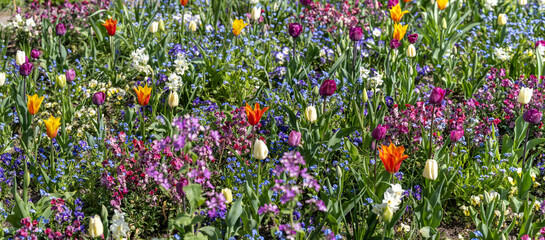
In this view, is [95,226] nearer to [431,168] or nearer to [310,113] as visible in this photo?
[310,113]

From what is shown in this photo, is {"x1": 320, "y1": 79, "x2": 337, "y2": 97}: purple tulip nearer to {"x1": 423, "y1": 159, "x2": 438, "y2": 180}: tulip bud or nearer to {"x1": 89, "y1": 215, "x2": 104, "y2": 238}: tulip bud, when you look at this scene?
{"x1": 423, "y1": 159, "x2": 438, "y2": 180}: tulip bud

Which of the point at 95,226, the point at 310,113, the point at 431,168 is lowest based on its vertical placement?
the point at 95,226

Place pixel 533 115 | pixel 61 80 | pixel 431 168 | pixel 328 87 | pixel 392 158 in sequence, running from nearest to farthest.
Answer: pixel 392 158 → pixel 431 168 → pixel 533 115 → pixel 328 87 → pixel 61 80

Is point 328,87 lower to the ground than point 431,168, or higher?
higher

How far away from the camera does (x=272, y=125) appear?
386cm

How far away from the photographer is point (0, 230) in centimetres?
307

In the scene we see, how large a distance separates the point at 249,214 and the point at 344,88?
5.18 feet

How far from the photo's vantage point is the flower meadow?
309 cm

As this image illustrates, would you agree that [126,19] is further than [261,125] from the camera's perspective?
Yes

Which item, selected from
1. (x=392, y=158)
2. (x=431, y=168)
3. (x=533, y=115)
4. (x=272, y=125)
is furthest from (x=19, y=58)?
(x=533, y=115)

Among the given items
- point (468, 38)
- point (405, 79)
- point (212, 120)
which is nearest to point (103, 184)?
point (212, 120)

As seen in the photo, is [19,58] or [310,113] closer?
[310,113]

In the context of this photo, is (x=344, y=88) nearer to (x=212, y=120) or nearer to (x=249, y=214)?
(x=212, y=120)

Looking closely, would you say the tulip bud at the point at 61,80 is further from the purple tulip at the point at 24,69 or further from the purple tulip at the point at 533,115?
the purple tulip at the point at 533,115
